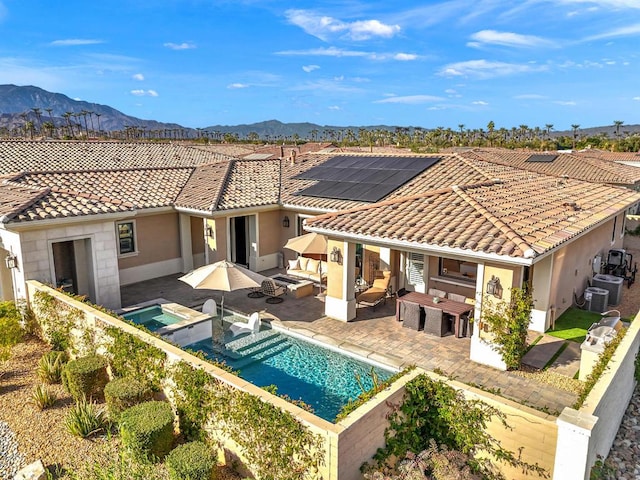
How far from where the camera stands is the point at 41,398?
10375 millimetres

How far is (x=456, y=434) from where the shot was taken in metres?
8.21

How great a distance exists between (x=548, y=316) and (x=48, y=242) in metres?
16.8

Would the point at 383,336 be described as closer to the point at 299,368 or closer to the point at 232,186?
the point at 299,368

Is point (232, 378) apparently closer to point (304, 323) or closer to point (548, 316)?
point (304, 323)

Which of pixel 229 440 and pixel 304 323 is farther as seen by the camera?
pixel 304 323

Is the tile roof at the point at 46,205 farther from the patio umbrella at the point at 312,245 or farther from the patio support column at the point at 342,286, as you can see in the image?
the patio support column at the point at 342,286

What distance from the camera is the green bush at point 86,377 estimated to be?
1055 cm

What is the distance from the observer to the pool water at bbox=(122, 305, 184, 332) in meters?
16.0

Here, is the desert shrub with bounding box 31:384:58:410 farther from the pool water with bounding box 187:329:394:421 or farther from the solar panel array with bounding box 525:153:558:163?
the solar panel array with bounding box 525:153:558:163

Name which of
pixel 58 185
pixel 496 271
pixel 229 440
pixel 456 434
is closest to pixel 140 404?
pixel 229 440

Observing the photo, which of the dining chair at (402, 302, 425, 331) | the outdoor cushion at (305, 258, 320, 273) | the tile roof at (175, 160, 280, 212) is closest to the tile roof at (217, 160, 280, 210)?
the tile roof at (175, 160, 280, 212)

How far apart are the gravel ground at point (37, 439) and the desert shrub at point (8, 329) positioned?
1.00 m

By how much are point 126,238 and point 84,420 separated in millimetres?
12534

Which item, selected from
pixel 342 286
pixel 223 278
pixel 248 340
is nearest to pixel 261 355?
pixel 248 340
